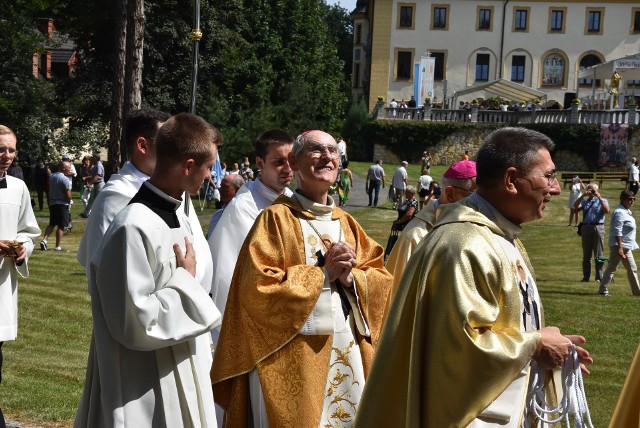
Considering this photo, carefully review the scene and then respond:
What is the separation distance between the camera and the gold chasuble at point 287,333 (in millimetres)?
5617

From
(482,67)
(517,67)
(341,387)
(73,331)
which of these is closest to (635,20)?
(517,67)

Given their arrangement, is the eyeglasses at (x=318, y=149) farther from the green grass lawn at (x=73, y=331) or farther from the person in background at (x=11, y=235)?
the green grass lawn at (x=73, y=331)

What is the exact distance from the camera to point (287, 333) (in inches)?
223

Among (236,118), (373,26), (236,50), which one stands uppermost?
(373,26)

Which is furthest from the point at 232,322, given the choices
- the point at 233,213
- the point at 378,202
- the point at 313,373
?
the point at 378,202

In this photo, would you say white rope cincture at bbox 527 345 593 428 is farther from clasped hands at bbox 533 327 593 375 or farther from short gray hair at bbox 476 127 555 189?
short gray hair at bbox 476 127 555 189

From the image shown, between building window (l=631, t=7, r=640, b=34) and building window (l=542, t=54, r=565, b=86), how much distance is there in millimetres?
5302

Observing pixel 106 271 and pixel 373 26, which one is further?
pixel 373 26

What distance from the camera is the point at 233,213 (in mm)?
6793

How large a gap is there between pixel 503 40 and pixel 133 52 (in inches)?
2345

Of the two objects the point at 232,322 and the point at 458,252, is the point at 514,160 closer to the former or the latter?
the point at 458,252

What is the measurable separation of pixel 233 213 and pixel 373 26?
67.8m

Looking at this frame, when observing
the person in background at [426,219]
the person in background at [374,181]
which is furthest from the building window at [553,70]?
the person in background at [426,219]

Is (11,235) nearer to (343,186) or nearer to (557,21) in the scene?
(343,186)
